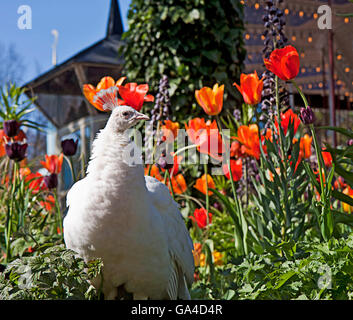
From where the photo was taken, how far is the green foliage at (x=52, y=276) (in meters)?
0.91

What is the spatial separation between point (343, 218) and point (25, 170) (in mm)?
1564

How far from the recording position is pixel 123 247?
100cm

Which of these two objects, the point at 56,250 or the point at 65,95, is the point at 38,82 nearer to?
the point at 65,95

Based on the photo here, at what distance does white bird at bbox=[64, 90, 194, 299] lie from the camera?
0.99 metres

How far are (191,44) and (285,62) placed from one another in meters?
1.71

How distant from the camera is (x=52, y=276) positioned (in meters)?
0.93

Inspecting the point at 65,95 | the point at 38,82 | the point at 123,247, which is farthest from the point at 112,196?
the point at 38,82

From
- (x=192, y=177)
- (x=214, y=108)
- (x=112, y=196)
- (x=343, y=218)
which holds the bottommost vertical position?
(x=192, y=177)

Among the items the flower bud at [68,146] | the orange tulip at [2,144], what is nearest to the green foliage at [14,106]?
the orange tulip at [2,144]

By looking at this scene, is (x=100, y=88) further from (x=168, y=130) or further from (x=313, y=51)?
(x=313, y=51)

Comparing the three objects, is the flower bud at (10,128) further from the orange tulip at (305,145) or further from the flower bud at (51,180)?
the orange tulip at (305,145)

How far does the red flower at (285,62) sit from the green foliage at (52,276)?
0.73 metres

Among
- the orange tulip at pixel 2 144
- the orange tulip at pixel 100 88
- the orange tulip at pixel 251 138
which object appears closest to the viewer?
the orange tulip at pixel 100 88

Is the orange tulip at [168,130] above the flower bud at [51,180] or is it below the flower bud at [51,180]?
above
